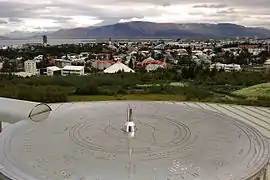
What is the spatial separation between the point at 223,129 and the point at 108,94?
527 cm

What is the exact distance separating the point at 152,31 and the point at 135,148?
10490 cm

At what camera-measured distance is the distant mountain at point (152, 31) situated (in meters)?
93.9

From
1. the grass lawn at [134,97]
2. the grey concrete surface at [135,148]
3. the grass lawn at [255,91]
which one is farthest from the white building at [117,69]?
the grey concrete surface at [135,148]

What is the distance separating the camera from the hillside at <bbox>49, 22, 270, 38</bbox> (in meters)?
93.9

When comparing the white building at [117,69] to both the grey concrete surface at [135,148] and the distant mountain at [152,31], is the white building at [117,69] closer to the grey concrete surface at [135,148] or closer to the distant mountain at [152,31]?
the grey concrete surface at [135,148]

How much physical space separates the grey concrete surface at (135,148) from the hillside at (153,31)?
300ft

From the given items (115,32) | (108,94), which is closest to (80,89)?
(108,94)

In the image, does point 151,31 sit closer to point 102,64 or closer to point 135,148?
point 102,64

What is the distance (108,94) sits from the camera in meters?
8.06

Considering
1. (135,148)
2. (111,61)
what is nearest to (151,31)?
(111,61)

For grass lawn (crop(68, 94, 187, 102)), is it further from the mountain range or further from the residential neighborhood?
the mountain range

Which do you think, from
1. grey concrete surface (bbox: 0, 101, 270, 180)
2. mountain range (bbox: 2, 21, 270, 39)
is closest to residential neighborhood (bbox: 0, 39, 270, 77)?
grey concrete surface (bbox: 0, 101, 270, 180)

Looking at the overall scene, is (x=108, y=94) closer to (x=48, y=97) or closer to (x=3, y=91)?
(x=48, y=97)

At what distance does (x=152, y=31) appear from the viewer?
106 m
